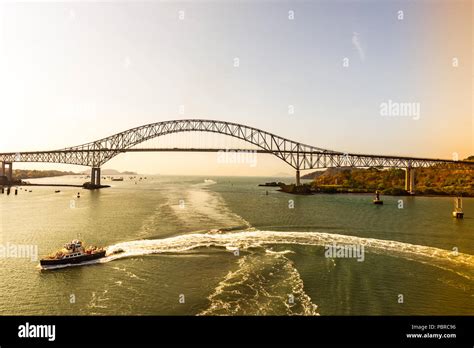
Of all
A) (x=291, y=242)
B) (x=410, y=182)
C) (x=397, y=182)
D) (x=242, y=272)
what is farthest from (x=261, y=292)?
(x=397, y=182)

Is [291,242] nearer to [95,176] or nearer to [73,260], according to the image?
[73,260]

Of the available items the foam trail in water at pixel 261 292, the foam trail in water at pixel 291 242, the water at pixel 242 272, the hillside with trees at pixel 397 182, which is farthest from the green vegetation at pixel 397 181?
the foam trail in water at pixel 261 292

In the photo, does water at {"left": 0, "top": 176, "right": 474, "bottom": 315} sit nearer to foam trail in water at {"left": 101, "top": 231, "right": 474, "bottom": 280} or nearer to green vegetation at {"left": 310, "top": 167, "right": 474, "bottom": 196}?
foam trail in water at {"left": 101, "top": 231, "right": 474, "bottom": 280}

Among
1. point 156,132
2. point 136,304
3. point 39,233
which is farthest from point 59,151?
point 136,304

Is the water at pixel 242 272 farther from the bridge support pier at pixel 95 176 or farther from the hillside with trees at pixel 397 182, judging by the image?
the bridge support pier at pixel 95 176

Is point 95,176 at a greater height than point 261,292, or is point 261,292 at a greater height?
point 95,176

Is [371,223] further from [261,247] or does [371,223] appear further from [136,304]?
[136,304]
